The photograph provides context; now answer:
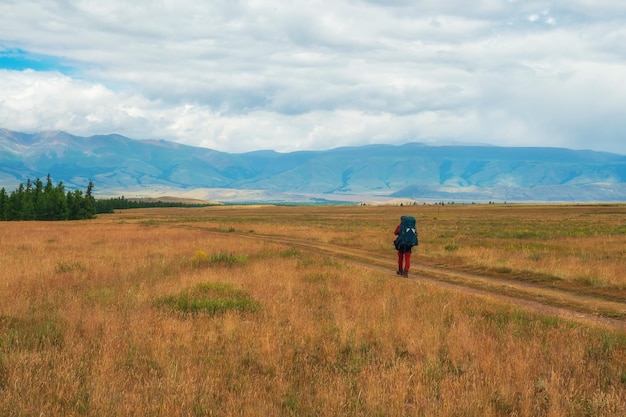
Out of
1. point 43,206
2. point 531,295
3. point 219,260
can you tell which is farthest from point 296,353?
point 43,206

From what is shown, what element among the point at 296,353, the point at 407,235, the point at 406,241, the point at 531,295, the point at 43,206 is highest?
the point at 43,206

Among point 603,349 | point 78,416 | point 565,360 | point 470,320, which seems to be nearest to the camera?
point 78,416

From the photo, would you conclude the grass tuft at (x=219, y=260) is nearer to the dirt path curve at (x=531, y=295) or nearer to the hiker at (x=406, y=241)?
the dirt path curve at (x=531, y=295)

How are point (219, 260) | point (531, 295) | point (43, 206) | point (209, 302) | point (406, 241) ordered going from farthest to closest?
point (43, 206) < point (219, 260) < point (406, 241) < point (531, 295) < point (209, 302)

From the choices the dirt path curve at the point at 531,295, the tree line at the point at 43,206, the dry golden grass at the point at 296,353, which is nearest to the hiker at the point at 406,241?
the dirt path curve at the point at 531,295

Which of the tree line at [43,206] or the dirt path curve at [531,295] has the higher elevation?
the tree line at [43,206]

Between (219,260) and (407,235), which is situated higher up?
(407,235)

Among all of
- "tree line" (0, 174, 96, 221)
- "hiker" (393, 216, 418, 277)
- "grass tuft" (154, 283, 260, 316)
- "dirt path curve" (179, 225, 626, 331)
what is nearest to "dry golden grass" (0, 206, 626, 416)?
"grass tuft" (154, 283, 260, 316)

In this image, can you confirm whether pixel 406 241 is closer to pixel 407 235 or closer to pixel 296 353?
pixel 407 235

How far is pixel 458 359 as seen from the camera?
912 centimetres

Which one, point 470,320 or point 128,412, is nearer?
point 128,412

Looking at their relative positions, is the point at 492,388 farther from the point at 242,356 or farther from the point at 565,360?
the point at 242,356

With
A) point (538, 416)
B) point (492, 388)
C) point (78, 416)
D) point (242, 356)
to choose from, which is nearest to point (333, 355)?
point (242, 356)

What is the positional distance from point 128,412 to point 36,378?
2.01 metres
